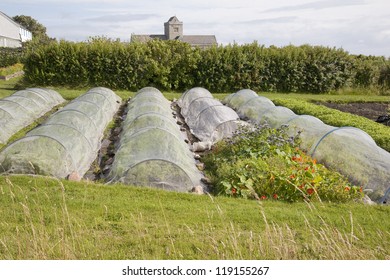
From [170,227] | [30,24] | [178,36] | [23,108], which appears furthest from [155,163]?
[30,24]

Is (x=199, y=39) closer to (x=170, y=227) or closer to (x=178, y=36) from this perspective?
(x=178, y=36)

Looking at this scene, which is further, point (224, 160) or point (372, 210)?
point (224, 160)

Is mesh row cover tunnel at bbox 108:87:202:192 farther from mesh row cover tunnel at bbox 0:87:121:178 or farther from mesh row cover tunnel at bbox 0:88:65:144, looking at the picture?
mesh row cover tunnel at bbox 0:88:65:144

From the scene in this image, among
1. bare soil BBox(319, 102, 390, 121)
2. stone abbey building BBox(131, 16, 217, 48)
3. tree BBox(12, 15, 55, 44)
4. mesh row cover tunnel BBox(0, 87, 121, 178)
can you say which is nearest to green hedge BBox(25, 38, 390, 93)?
bare soil BBox(319, 102, 390, 121)

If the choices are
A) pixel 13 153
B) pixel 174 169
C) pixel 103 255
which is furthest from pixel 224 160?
pixel 103 255

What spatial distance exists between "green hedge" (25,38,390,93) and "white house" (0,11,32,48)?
38.7 m

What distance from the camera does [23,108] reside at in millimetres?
12898

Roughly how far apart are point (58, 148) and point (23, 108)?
5770 millimetres

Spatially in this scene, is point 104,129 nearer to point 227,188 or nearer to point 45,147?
point 45,147

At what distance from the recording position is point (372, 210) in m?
6.22

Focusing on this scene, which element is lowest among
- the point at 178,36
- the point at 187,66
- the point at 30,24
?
the point at 187,66

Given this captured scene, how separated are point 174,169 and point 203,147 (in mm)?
2694

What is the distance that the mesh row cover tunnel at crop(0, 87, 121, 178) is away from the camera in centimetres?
738

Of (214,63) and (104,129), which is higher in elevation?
(214,63)
